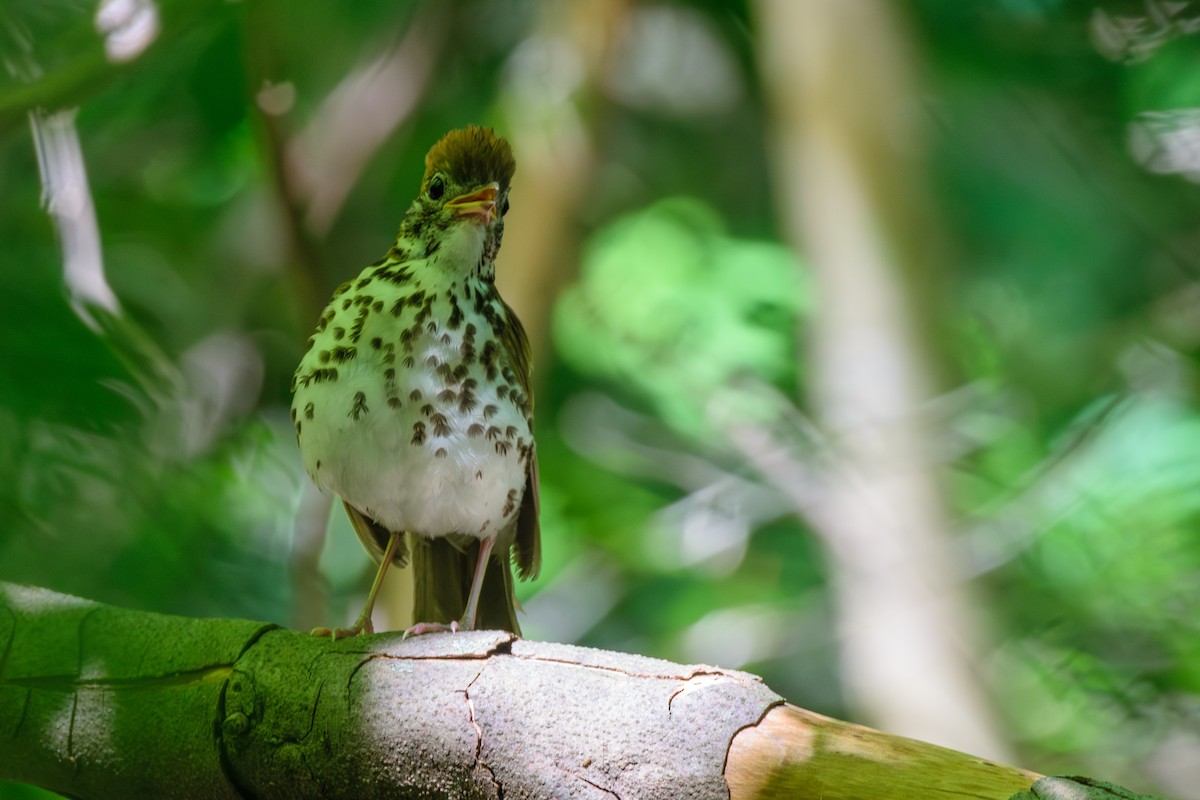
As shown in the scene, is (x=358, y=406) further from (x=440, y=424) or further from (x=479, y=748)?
(x=479, y=748)

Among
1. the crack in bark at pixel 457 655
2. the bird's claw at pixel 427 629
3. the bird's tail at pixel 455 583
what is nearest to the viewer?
the crack in bark at pixel 457 655

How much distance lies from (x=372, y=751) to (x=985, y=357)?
3984 mm

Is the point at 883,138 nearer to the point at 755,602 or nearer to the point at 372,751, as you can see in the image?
the point at 755,602

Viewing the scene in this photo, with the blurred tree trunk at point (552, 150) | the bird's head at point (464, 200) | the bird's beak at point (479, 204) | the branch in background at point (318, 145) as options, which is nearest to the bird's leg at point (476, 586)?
the branch in background at point (318, 145)

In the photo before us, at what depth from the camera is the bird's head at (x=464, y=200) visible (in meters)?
2.29

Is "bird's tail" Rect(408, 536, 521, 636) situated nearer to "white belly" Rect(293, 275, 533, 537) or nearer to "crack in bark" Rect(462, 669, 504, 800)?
"white belly" Rect(293, 275, 533, 537)

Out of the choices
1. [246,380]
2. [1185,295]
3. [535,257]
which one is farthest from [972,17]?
[246,380]

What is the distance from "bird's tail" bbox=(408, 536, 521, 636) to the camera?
273 centimetres

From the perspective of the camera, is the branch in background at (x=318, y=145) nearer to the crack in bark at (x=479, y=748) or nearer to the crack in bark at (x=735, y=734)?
the crack in bark at (x=479, y=748)

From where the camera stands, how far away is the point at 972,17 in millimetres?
5758

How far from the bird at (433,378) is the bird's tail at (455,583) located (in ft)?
0.65

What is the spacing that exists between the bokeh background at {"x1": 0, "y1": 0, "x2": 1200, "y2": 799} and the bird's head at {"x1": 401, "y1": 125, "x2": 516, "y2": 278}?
0.82 meters

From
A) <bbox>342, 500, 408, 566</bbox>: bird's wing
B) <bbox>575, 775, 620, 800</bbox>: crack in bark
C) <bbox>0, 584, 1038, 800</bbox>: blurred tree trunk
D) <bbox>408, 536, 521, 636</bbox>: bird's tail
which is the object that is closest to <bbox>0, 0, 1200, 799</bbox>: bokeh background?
<bbox>342, 500, 408, 566</bbox>: bird's wing

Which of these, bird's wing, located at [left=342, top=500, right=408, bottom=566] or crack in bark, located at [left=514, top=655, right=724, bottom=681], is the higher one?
bird's wing, located at [left=342, top=500, right=408, bottom=566]
